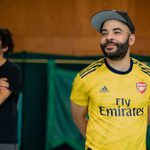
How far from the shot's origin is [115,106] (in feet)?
9.08

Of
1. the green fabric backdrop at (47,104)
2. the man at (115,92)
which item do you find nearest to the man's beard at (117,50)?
the man at (115,92)

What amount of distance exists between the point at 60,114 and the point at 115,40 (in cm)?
221

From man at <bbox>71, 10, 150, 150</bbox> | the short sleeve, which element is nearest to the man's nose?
man at <bbox>71, 10, 150, 150</bbox>

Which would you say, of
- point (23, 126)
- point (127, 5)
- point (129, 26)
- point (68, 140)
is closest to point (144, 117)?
point (129, 26)

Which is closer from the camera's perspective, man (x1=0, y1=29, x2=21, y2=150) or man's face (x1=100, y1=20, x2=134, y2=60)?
man's face (x1=100, y1=20, x2=134, y2=60)

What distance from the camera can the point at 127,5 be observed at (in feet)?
17.8

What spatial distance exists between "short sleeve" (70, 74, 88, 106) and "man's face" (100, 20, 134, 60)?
256 mm

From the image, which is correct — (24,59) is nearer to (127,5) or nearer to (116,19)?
(127,5)

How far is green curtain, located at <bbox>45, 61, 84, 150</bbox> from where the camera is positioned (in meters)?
4.86

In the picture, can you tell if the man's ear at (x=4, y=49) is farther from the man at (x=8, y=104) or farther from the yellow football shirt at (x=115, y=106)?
the yellow football shirt at (x=115, y=106)

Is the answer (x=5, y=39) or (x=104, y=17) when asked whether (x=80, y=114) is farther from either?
(x=5, y=39)

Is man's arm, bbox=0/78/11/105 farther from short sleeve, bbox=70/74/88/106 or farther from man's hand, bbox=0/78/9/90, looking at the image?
short sleeve, bbox=70/74/88/106

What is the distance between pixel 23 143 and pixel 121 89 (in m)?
2.55

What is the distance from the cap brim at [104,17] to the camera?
282 centimetres
